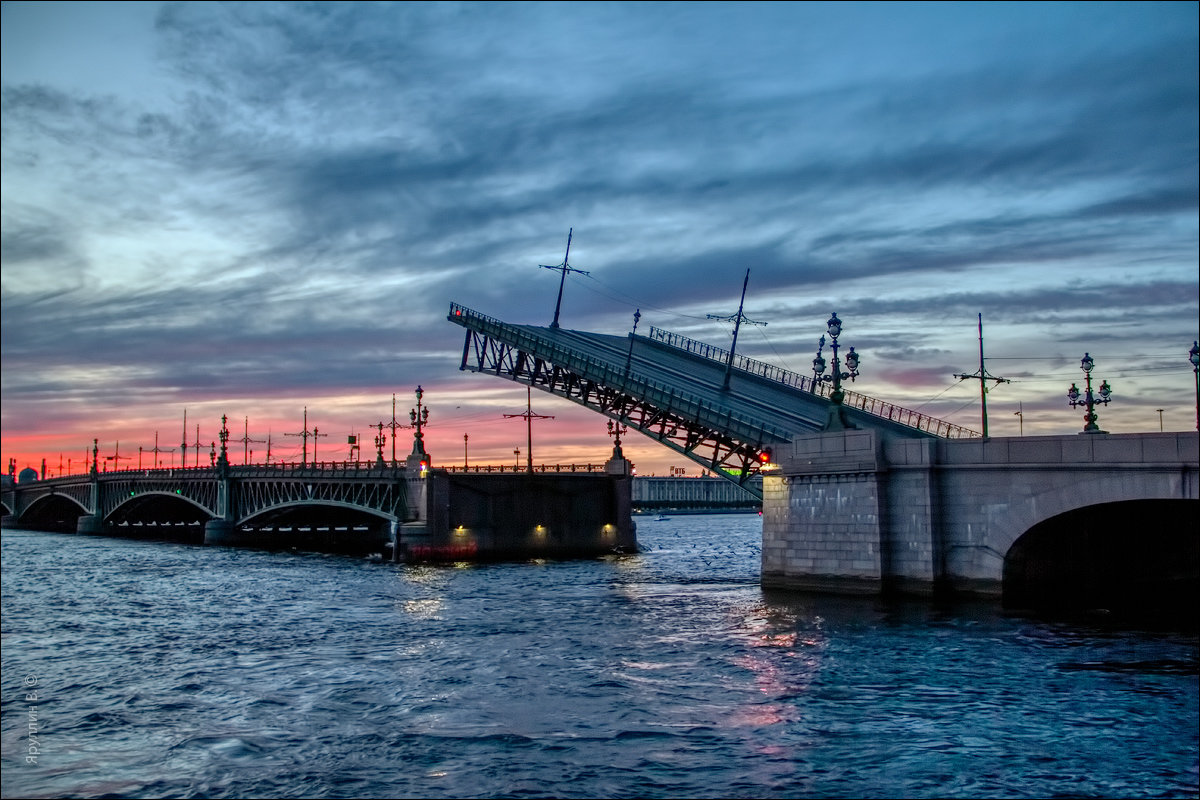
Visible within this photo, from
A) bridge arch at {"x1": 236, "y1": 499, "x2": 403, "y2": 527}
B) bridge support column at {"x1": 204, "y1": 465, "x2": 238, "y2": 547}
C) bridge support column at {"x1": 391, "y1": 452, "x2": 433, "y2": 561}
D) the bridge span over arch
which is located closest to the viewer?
bridge support column at {"x1": 391, "y1": 452, "x2": 433, "y2": 561}

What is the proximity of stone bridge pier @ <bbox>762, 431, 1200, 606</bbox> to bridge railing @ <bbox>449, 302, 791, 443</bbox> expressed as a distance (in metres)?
3.71

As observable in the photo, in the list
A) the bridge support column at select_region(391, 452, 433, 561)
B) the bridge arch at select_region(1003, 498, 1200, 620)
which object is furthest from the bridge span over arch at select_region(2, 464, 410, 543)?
the bridge arch at select_region(1003, 498, 1200, 620)

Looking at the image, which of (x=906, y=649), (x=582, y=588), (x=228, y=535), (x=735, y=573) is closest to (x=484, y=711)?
(x=906, y=649)

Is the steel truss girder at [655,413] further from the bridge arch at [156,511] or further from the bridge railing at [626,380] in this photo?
the bridge arch at [156,511]

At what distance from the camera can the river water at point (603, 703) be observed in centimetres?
1396

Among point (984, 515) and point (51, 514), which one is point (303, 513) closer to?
point (984, 515)

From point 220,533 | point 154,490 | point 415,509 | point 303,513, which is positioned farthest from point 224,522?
point 415,509

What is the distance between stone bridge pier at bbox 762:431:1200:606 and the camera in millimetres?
26219

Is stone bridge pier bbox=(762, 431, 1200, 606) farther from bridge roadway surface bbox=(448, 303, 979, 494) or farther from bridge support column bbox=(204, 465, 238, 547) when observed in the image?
bridge support column bbox=(204, 465, 238, 547)

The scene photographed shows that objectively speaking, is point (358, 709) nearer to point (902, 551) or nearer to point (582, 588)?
point (902, 551)

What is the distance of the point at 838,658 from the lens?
22406 millimetres

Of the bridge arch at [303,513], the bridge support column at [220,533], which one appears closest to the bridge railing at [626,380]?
the bridge arch at [303,513]

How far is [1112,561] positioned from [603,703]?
856 inches

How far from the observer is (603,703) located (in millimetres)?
18609
